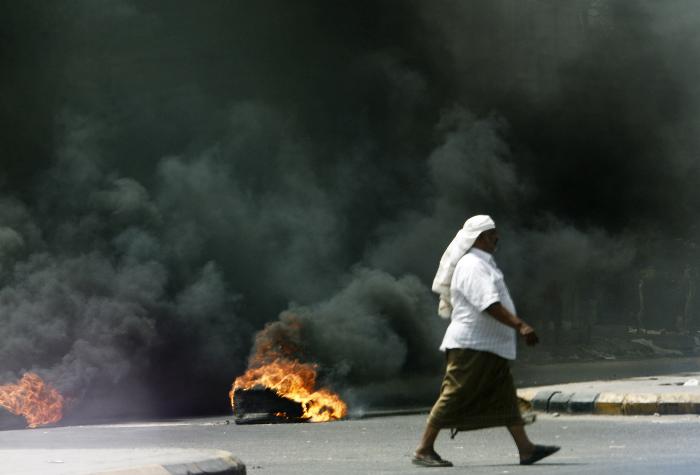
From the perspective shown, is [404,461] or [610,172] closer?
[404,461]

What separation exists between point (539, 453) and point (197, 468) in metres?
2.32

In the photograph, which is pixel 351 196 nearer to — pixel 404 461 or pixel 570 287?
pixel 570 287

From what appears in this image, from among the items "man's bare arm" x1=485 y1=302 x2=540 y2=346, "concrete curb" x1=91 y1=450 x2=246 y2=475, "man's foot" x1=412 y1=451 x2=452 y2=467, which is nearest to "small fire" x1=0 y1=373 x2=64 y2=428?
"man's foot" x1=412 y1=451 x2=452 y2=467

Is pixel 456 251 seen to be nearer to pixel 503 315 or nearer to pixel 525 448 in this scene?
pixel 503 315

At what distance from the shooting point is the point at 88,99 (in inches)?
1062

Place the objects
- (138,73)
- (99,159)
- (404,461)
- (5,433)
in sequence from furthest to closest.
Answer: (138,73)
(99,159)
(5,433)
(404,461)

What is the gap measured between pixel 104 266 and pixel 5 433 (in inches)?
349

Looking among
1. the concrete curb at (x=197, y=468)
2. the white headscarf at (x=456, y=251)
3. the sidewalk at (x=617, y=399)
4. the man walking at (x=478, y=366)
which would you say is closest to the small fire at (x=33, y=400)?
the sidewalk at (x=617, y=399)

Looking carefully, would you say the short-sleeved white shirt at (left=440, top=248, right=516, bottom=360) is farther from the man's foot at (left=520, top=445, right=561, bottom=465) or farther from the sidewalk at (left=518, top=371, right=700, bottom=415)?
the sidewalk at (left=518, top=371, right=700, bottom=415)

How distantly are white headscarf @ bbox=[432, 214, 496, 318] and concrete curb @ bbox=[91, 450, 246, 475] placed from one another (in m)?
2.04

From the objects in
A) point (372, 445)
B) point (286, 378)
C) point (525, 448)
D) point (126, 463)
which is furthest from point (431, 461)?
point (286, 378)

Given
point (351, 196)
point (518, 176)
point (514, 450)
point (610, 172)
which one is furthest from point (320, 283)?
point (514, 450)

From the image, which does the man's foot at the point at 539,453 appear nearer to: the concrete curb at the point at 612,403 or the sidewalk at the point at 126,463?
the sidewalk at the point at 126,463

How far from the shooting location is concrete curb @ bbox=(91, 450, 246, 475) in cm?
722
